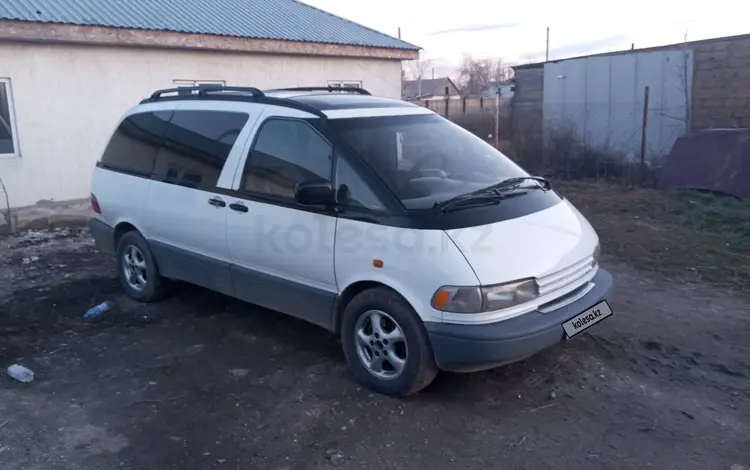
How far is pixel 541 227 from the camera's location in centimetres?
438

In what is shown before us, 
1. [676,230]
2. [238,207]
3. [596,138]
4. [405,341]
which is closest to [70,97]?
[238,207]

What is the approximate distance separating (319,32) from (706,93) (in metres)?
7.78

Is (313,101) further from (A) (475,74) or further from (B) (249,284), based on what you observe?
(A) (475,74)

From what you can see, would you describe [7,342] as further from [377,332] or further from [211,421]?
[377,332]

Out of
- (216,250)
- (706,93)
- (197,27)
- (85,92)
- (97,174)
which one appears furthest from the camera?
(706,93)

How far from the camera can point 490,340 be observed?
3.90m

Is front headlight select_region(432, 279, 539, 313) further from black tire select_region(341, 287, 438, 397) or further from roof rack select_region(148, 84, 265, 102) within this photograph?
roof rack select_region(148, 84, 265, 102)

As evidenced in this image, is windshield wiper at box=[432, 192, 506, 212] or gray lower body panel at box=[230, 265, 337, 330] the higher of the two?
windshield wiper at box=[432, 192, 506, 212]

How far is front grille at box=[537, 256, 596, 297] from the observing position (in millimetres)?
4141

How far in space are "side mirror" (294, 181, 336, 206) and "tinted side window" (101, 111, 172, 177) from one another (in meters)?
2.19

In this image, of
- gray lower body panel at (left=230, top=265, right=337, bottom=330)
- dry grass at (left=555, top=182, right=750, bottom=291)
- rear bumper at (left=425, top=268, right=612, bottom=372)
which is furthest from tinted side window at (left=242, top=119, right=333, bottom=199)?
dry grass at (left=555, top=182, right=750, bottom=291)

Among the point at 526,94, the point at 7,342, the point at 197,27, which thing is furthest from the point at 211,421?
the point at 526,94

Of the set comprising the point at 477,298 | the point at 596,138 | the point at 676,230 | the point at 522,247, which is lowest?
the point at 676,230

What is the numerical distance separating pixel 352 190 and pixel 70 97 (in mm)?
7090
